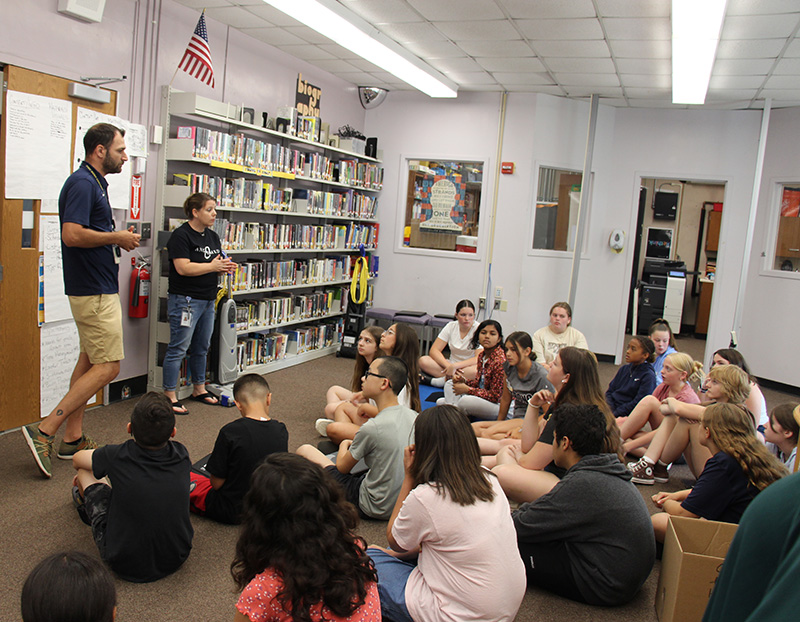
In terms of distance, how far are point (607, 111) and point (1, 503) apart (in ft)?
25.5

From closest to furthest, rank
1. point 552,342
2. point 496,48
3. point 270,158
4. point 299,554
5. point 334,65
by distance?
point 299,554
point 552,342
point 496,48
point 270,158
point 334,65

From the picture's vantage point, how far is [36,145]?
4.20 m

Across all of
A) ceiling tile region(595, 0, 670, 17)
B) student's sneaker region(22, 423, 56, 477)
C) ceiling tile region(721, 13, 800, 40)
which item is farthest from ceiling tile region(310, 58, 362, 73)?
student's sneaker region(22, 423, 56, 477)

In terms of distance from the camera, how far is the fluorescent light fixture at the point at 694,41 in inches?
166

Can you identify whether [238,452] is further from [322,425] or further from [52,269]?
[52,269]

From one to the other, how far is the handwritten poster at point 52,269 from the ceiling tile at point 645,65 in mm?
5169

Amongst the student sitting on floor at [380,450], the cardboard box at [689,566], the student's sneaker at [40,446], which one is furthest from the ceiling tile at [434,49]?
the cardboard box at [689,566]

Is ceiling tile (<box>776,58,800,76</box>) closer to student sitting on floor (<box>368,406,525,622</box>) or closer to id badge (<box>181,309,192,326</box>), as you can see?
student sitting on floor (<box>368,406,525,622</box>)

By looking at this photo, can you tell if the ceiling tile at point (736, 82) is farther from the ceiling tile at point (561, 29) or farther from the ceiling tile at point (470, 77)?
the ceiling tile at point (470, 77)

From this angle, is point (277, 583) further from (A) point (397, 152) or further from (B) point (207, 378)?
(A) point (397, 152)

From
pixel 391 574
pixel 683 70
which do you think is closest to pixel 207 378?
pixel 391 574

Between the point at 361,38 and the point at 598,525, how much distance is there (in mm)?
4655

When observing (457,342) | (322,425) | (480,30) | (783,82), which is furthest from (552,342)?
(783,82)

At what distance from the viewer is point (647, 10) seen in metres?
4.66
